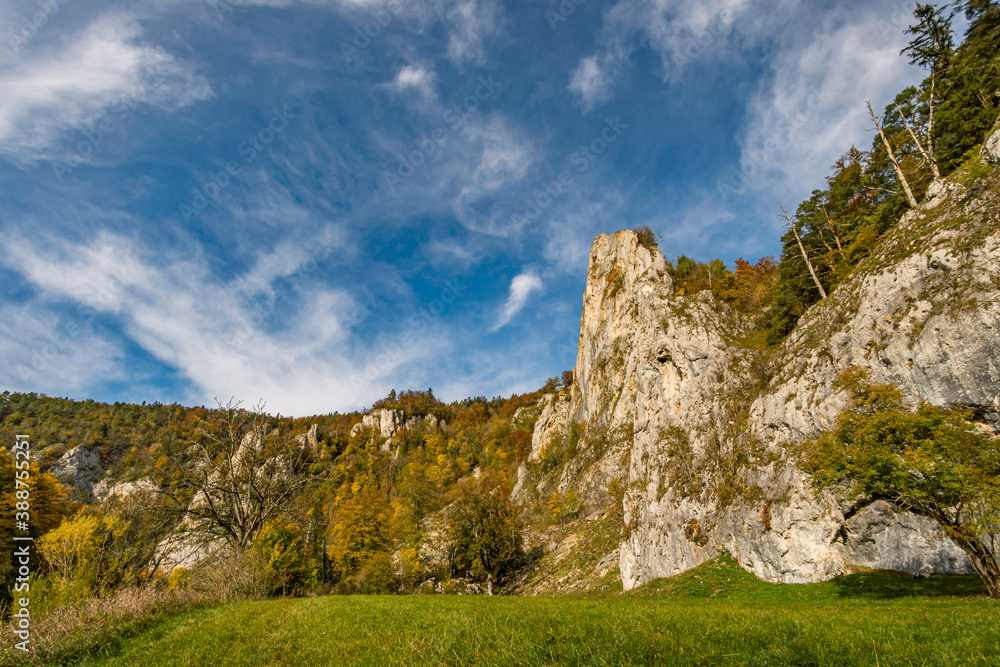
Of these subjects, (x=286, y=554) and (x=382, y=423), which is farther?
(x=382, y=423)

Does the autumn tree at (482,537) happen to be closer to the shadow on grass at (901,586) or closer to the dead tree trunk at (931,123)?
the shadow on grass at (901,586)

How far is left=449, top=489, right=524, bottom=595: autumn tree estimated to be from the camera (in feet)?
136

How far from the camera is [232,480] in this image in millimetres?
21781

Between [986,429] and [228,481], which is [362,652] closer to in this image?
[228,481]

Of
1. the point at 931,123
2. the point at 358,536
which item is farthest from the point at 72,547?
the point at 931,123

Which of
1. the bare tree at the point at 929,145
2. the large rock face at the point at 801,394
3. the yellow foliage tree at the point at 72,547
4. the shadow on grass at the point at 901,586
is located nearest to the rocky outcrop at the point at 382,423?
the yellow foliage tree at the point at 72,547

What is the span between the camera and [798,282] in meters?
34.1

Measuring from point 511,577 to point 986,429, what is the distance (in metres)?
43.2

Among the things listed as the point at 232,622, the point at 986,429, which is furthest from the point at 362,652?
the point at 986,429

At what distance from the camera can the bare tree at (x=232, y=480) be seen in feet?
67.8

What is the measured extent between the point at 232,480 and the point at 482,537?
27753mm

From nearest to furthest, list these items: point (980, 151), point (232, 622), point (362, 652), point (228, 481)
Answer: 1. point (362, 652)
2. point (232, 622)
3. point (980, 151)
4. point (228, 481)

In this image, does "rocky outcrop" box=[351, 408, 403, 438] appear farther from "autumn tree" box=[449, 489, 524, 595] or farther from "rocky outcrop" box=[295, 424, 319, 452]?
"autumn tree" box=[449, 489, 524, 595]

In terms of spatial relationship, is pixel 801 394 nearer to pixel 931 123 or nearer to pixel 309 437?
pixel 931 123
